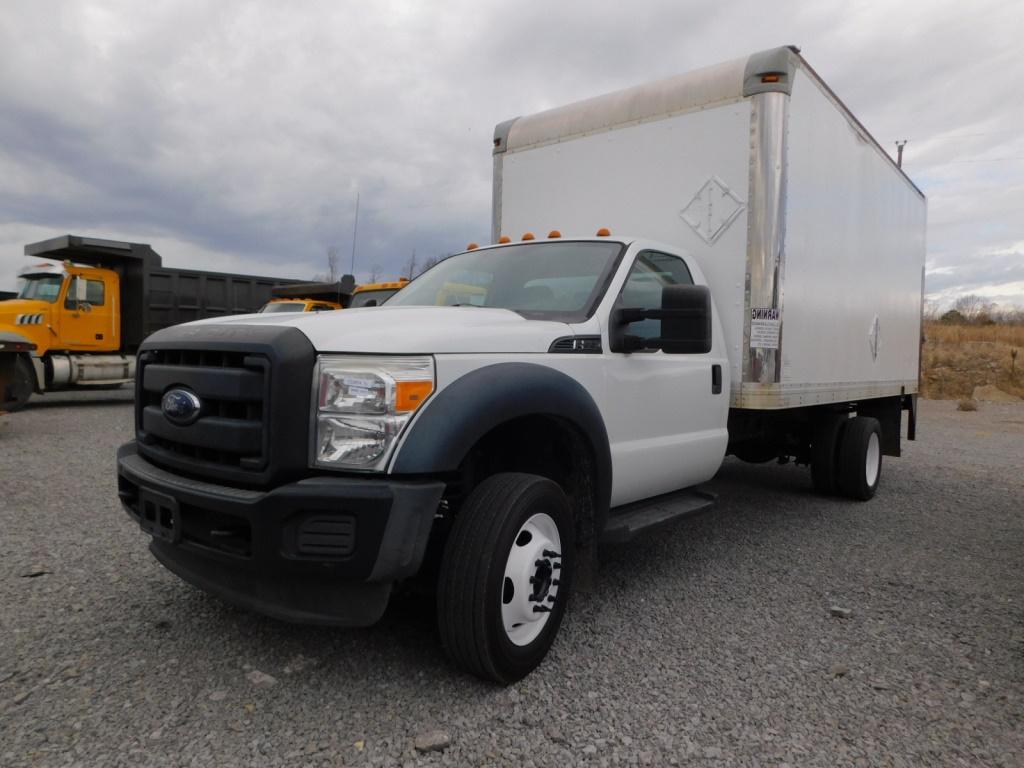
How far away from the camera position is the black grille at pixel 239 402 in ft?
7.64

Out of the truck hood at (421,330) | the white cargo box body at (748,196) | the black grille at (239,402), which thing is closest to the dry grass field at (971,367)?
the white cargo box body at (748,196)

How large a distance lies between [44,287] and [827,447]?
13.5 meters

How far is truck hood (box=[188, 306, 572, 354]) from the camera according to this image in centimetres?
242

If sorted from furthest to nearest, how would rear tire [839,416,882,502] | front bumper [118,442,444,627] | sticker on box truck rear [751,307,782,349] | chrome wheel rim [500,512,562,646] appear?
rear tire [839,416,882,502]
sticker on box truck rear [751,307,782,349]
chrome wheel rim [500,512,562,646]
front bumper [118,442,444,627]

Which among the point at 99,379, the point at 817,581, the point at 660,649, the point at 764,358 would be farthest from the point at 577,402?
the point at 99,379

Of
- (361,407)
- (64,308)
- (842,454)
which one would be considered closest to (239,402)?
(361,407)

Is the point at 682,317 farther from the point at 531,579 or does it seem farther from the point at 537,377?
the point at 531,579

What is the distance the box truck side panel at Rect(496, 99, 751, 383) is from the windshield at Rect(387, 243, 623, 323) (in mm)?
1012

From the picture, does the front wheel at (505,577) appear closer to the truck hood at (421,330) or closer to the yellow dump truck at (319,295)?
the truck hood at (421,330)

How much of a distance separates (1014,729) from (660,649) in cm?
129

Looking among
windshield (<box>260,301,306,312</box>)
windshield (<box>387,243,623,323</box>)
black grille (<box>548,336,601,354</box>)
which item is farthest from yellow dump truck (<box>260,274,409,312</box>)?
black grille (<box>548,336,601,354</box>)

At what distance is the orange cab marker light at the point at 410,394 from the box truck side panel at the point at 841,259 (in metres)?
2.84

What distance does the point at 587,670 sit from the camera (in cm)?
283

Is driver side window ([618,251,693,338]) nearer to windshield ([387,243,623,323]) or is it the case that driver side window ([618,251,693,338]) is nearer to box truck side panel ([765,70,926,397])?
windshield ([387,243,623,323])
